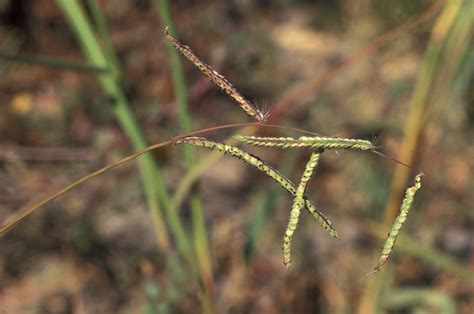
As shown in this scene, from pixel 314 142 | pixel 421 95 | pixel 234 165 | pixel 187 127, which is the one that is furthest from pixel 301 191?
pixel 234 165

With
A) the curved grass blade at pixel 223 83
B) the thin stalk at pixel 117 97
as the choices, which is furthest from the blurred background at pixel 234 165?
the curved grass blade at pixel 223 83

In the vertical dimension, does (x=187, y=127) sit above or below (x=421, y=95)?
below

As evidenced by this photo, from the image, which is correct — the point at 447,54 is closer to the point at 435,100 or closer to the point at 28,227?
the point at 435,100

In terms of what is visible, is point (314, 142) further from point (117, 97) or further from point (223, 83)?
point (117, 97)

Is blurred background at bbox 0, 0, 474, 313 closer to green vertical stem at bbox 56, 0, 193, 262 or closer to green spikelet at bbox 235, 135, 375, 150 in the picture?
green vertical stem at bbox 56, 0, 193, 262

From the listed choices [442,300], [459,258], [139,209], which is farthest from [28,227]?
[459,258]

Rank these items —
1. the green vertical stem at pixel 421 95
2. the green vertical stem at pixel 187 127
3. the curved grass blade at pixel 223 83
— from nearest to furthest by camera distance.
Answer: the curved grass blade at pixel 223 83, the green vertical stem at pixel 187 127, the green vertical stem at pixel 421 95

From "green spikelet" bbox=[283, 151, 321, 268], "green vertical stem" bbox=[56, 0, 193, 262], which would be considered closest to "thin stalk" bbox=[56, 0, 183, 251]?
"green vertical stem" bbox=[56, 0, 193, 262]

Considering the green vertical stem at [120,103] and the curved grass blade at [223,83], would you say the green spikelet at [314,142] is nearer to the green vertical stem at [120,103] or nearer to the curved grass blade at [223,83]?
the curved grass blade at [223,83]
